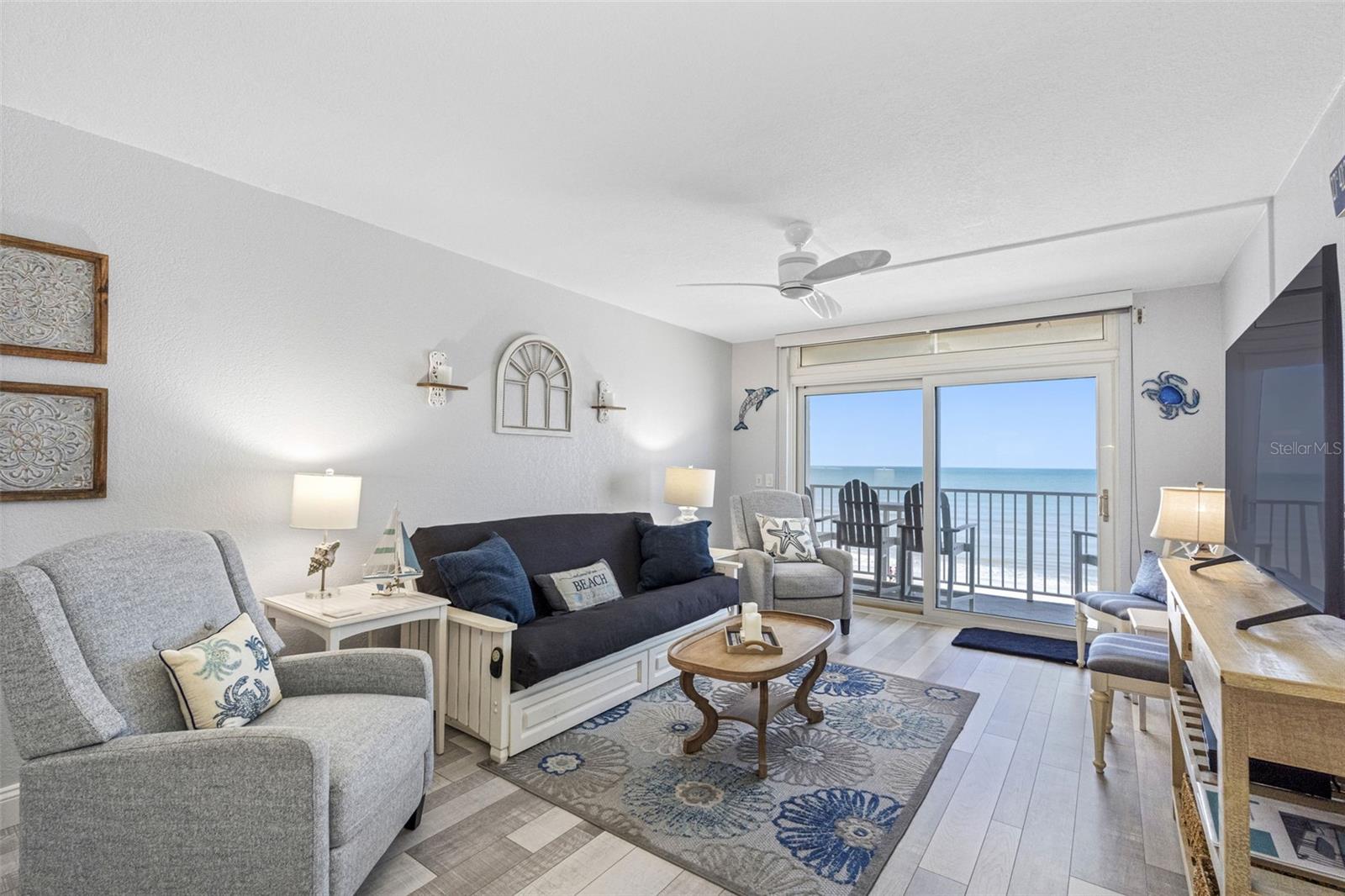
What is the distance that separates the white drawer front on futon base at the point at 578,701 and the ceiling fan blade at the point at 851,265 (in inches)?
85.4

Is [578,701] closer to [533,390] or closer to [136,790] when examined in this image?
[136,790]

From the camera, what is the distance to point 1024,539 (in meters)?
4.81

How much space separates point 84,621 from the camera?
1582 millimetres

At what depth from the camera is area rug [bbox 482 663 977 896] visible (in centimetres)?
195

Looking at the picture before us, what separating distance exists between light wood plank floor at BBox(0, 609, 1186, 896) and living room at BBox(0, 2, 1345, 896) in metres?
0.02

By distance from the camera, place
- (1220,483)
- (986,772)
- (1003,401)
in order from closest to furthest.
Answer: (986,772) → (1220,483) → (1003,401)

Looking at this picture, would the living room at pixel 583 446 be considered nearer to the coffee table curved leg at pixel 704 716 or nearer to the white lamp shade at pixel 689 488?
the coffee table curved leg at pixel 704 716

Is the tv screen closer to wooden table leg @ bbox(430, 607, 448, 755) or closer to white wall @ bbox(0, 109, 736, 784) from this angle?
wooden table leg @ bbox(430, 607, 448, 755)

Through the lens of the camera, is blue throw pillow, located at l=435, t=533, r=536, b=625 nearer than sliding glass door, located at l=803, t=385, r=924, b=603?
Yes

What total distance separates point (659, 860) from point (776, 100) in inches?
98.8

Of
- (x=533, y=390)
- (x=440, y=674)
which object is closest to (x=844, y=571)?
(x=533, y=390)

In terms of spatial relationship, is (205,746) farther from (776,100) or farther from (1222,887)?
(776,100)

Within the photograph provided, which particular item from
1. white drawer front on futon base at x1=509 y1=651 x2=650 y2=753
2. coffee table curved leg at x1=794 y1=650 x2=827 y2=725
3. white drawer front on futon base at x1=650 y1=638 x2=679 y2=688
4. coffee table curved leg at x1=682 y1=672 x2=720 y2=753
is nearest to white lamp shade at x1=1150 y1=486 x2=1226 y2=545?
coffee table curved leg at x1=794 y1=650 x2=827 y2=725


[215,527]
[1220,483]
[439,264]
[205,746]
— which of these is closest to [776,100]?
[439,264]
